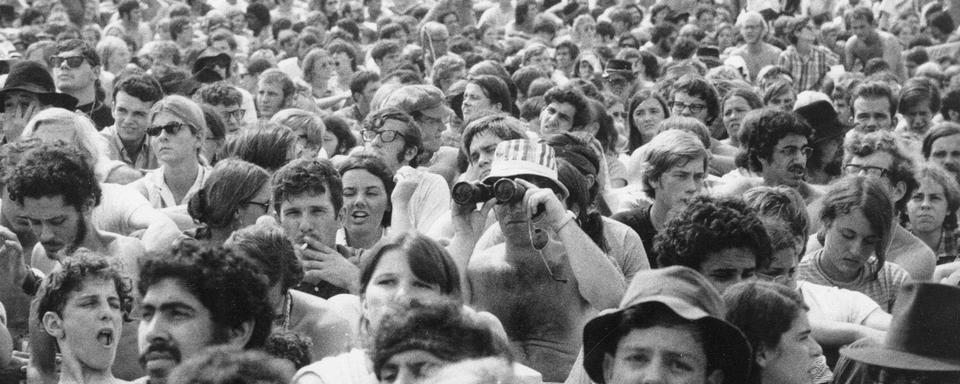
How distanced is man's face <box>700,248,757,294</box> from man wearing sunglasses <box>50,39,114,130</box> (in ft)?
20.3

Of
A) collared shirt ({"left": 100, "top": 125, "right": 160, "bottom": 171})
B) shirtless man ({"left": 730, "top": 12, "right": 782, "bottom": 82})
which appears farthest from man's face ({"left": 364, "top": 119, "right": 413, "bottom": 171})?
shirtless man ({"left": 730, "top": 12, "right": 782, "bottom": 82})

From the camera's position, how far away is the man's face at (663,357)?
14.8 feet

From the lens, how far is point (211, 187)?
674 centimetres

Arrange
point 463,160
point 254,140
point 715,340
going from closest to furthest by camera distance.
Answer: point 715,340 → point 254,140 → point 463,160

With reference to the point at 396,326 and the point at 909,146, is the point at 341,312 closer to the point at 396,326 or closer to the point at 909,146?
the point at 396,326

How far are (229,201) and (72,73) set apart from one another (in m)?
4.63

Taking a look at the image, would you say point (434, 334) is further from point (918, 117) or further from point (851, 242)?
point (918, 117)

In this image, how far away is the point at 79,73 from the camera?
11031 millimetres

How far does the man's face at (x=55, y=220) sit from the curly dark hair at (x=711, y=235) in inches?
89.9

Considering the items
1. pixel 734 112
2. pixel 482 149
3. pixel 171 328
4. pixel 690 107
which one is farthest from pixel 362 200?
pixel 734 112

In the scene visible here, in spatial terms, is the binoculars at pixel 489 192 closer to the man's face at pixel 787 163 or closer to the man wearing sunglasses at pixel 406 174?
the man wearing sunglasses at pixel 406 174

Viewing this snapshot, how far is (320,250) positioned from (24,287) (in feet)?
3.68

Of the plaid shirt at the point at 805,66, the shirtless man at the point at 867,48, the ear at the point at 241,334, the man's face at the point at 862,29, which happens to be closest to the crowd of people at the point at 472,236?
the ear at the point at 241,334

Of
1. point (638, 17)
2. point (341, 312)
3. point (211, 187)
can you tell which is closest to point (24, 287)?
point (211, 187)
